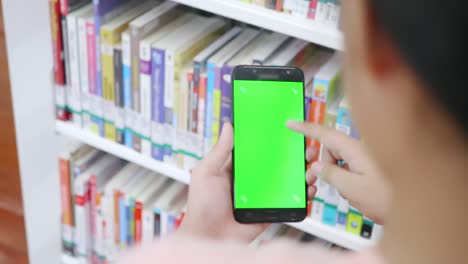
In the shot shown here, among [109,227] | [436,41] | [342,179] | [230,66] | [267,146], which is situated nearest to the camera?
[436,41]

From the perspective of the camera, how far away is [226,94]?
1.08 meters

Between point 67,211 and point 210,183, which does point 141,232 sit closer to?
point 67,211

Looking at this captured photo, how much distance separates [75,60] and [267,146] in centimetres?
48

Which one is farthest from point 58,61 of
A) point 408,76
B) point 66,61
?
point 408,76

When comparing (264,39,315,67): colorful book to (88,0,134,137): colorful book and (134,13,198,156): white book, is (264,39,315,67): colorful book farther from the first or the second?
(88,0,134,137): colorful book

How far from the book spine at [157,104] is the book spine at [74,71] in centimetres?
18

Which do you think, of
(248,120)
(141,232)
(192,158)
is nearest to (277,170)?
(248,120)

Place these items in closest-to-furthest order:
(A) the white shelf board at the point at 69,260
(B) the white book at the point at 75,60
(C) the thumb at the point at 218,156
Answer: (C) the thumb at the point at 218,156, (B) the white book at the point at 75,60, (A) the white shelf board at the point at 69,260

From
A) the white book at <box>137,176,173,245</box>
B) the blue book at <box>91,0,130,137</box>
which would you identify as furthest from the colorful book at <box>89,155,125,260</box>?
the blue book at <box>91,0,130,137</box>

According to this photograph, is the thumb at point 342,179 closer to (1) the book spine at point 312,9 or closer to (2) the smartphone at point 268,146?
(2) the smartphone at point 268,146

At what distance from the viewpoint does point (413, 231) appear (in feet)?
1.08

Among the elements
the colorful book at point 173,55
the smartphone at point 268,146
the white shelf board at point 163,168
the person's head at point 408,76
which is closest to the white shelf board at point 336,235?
the white shelf board at point 163,168

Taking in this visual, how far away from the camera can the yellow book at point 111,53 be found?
115cm

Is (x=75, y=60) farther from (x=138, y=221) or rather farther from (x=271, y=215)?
Answer: (x=271, y=215)
